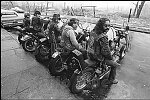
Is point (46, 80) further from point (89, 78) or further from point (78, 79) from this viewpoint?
point (89, 78)

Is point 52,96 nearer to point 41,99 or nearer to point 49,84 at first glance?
point 41,99

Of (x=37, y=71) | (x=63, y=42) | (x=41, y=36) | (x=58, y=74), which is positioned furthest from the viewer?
(x=41, y=36)

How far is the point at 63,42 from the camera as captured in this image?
12.5 feet

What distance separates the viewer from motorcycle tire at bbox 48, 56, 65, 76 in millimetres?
3962

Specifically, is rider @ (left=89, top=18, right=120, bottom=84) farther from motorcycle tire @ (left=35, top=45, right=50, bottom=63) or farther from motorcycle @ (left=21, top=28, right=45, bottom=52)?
motorcycle @ (left=21, top=28, right=45, bottom=52)

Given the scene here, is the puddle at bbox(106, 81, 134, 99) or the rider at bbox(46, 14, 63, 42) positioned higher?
the rider at bbox(46, 14, 63, 42)

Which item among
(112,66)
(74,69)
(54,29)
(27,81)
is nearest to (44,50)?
(54,29)

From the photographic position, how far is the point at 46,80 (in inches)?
158

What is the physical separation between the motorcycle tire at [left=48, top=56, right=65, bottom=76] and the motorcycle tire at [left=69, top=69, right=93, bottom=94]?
93cm

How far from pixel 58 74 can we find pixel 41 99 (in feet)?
3.68

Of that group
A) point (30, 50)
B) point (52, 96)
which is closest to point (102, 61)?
point (52, 96)

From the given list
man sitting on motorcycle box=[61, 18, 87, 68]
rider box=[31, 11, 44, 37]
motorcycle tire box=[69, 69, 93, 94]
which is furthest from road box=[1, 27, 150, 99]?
rider box=[31, 11, 44, 37]

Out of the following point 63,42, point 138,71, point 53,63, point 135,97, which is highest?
point 63,42

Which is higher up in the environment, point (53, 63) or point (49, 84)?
point (53, 63)
